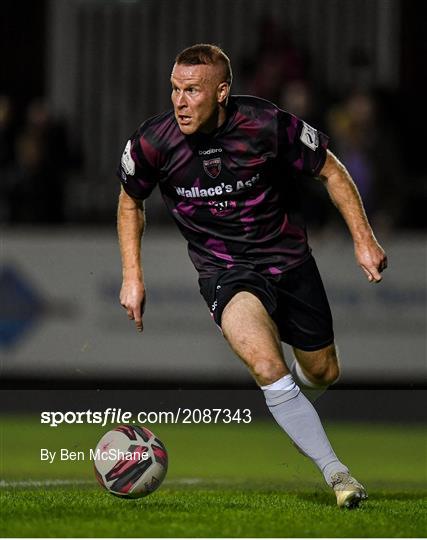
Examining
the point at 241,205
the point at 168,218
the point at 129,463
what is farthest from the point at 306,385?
the point at 168,218

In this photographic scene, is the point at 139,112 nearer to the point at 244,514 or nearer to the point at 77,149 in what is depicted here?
the point at 77,149

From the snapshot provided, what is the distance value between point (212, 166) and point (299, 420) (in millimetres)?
1509

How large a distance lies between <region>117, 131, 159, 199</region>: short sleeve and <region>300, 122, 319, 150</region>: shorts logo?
2.76 feet

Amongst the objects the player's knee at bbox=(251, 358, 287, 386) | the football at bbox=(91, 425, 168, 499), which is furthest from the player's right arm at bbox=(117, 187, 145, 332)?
the player's knee at bbox=(251, 358, 287, 386)

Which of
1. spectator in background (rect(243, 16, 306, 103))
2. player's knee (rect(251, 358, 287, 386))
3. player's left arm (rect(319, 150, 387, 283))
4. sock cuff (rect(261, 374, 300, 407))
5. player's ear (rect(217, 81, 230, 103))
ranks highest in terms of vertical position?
player's ear (rect(217, 81, 230, 103))

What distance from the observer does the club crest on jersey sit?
29.5 feet

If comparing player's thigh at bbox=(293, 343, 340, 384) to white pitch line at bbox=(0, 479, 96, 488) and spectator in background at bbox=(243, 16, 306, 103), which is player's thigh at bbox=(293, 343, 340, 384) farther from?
spectator in background at bbox=(243, 16, 306, 103)

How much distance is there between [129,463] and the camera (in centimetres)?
862

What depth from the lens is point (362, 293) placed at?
15602 millimetres

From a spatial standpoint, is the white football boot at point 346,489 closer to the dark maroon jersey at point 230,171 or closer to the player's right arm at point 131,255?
the player's right arm at point 131,255

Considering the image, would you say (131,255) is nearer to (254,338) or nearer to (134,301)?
(134,301)

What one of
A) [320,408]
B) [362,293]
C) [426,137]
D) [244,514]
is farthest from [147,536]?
[426,137]

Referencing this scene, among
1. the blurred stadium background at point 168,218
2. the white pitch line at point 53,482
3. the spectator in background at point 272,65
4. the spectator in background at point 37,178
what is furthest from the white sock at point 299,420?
the spectator in background at point 37,178

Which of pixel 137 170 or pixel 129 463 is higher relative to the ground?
pixel 137 170
